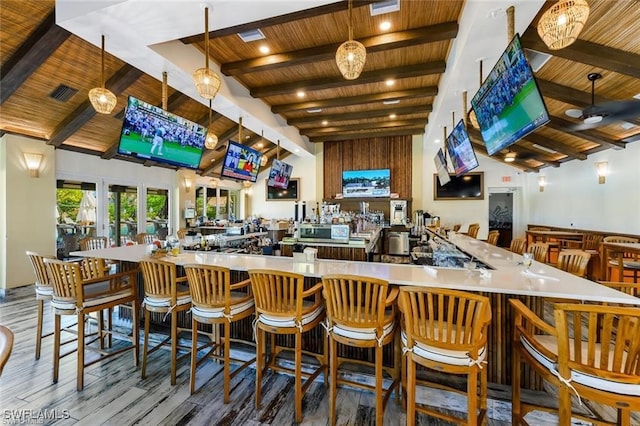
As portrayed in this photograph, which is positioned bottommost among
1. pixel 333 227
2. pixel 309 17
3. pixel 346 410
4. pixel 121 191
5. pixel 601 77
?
pixel 346 410

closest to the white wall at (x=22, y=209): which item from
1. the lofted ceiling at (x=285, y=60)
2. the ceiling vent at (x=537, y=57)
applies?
the lofted ceiling at (x=285, y=60)

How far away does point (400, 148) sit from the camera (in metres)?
9.52

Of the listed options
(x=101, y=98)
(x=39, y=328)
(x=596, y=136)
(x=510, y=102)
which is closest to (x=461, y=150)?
(x=510, y=102)

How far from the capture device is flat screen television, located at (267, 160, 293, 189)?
25.2ft

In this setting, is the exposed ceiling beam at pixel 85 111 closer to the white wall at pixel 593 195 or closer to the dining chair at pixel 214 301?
the dining chair at pixel 214 301

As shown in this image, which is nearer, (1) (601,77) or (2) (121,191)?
(1) (601,77)

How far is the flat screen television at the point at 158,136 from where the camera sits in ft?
10.6

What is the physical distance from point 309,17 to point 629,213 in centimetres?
682

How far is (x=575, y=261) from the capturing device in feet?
9.34

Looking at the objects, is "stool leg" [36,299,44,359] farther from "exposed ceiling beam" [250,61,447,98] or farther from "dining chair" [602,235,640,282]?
"dining chair" [602,235,640,282]

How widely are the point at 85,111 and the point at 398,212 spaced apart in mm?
8309

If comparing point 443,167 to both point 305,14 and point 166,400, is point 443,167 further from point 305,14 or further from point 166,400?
point 166,400

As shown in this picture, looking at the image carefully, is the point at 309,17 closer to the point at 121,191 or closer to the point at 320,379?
the point at 320,379

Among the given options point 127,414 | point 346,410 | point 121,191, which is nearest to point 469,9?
point 346,410
